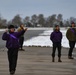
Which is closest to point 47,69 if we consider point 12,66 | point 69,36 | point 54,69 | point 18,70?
point 54,69

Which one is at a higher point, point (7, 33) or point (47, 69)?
→ point (7, 33)

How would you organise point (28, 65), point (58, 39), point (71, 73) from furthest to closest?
point (58, 39), point (28, 65), point (71, 73)

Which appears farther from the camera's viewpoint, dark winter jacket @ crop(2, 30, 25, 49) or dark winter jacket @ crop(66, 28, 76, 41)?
dark winter jacket @ crop(66, 28, 76, 41)

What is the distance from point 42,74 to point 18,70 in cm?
131

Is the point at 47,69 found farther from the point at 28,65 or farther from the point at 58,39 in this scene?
the point at 58,39

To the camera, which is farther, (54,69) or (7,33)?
(54,69)

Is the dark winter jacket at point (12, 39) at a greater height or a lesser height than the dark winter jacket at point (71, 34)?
greater

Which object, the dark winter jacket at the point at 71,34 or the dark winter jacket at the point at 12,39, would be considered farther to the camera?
the dark winter jacket at the point at 71,34

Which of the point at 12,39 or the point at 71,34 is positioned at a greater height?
the point at 12,39

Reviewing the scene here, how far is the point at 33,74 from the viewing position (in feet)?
39.0

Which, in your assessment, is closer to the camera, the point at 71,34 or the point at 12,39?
the point at 12,39

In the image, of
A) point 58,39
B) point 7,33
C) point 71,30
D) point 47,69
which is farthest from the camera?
point 71,30

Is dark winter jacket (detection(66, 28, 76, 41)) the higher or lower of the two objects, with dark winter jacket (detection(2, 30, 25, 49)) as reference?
lower

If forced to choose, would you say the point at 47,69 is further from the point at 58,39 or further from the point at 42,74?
the point at 58,39
